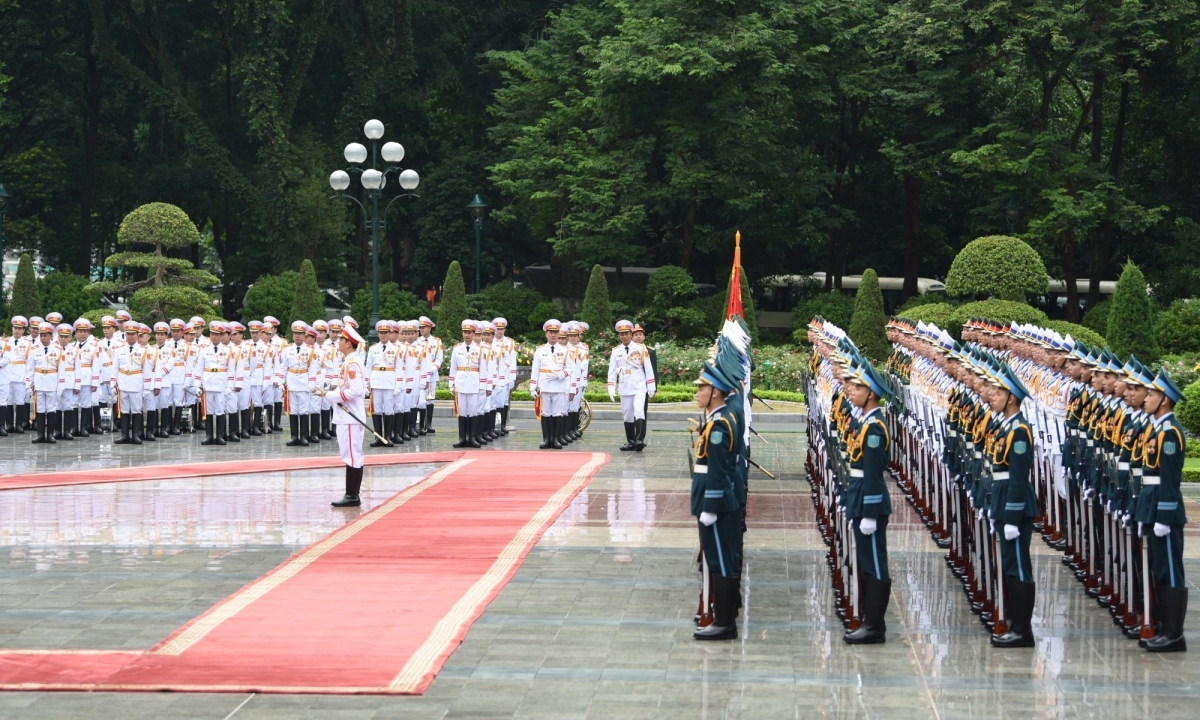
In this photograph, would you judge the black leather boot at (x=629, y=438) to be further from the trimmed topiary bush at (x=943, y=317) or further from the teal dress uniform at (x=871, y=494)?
the teal dress uniform at (x=871, y=494)

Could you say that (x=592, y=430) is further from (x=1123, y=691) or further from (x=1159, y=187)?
(x=1159, y=187)

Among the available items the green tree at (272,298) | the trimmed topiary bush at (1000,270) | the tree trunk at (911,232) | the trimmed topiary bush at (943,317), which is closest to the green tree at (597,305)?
the trimmed topiary bush at (943,317)

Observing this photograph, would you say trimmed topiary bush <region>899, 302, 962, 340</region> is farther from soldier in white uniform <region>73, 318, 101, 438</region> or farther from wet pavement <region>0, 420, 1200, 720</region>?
soldier in white uniform <region>73, 318, 101, 438</region>

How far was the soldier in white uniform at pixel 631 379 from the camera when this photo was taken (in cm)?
2027

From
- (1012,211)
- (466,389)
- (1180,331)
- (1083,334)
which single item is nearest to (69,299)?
(466,389)

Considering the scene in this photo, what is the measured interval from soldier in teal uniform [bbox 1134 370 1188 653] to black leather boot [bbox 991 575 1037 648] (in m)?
0.77

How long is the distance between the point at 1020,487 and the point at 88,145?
42039 mm

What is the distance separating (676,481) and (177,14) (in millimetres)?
32261

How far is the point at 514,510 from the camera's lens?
14883 millimetres

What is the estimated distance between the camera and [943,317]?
2973 cm

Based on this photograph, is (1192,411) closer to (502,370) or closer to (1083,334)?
(1083,334)

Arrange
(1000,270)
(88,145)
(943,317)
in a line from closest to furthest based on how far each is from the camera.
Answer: (943,317) → (1000,270) → (88,145)

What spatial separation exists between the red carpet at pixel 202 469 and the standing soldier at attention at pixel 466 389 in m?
0.85

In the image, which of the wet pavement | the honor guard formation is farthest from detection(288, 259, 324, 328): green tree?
the honor guard formation
